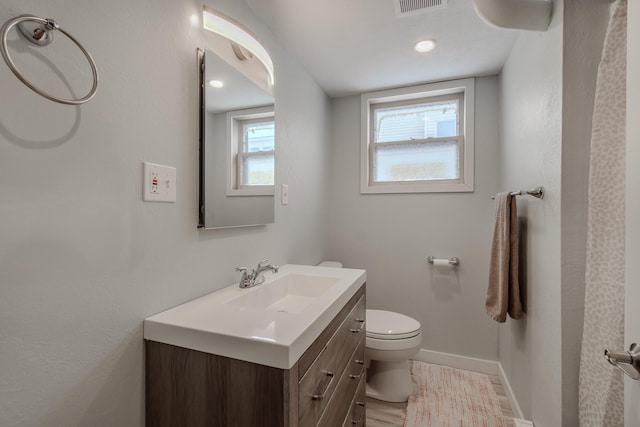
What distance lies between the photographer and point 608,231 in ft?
2.82

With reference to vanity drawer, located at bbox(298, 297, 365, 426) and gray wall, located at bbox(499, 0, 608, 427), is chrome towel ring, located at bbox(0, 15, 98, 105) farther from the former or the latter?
gray wall, located at bbox(499, 0, 608, 427)

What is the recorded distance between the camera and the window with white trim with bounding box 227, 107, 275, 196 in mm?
1375

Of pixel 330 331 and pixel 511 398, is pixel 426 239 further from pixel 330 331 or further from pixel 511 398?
pixel 330 331

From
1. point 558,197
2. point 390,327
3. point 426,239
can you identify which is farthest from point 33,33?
point 426,239

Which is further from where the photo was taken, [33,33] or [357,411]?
[357,411]

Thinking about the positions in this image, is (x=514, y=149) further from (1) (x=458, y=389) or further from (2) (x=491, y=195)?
(1) (x=458, y=389)

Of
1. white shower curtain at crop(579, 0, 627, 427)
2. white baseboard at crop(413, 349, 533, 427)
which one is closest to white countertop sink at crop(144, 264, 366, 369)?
white shower curtain at crop(579, 0, 627, 427)

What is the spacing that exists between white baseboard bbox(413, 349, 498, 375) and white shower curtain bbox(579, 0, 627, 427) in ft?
4.69

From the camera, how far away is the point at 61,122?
0.71 meters

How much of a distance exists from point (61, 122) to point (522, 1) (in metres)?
1.75

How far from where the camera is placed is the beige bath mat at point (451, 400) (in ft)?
5.64

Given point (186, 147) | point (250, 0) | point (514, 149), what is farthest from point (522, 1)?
point (186, 147)

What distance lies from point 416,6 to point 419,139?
1.18m

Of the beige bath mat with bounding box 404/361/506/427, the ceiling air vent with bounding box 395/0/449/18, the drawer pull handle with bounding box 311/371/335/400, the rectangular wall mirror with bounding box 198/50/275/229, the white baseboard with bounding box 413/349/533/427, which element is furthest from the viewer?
the white baseboard with bounding box 413/349/533/427
